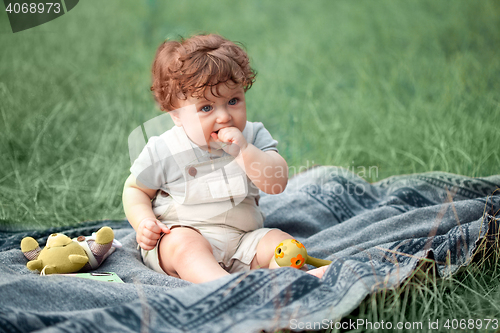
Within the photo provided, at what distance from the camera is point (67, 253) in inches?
49.8

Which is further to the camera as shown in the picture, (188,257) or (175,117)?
(175,117)

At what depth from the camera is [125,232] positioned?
1.66 metres

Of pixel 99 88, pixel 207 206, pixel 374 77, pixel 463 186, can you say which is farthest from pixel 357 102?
pixel 207 206

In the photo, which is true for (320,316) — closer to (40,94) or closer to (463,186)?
(463,186)

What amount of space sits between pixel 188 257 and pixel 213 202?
21 cm

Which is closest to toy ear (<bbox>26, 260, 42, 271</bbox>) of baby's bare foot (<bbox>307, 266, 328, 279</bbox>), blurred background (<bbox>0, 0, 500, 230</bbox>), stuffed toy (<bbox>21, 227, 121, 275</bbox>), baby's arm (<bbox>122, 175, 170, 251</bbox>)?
stuffed toy (<bbox>21, 227, 121, 275</bbox>)

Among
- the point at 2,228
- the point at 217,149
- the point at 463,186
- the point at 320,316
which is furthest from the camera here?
the point at 463,186

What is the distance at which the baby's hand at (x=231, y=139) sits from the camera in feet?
3.97

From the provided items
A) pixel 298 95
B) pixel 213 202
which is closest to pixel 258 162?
pixel 213 202

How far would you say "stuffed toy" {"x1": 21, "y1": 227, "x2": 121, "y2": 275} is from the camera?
48.9 inches

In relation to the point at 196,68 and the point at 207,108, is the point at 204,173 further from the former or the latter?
the point at 196,68

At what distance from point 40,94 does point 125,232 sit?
5.09ft

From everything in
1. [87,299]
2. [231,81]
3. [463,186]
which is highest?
[231,81]

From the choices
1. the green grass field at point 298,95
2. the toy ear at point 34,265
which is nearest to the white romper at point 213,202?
the toy ear at point 34,265
